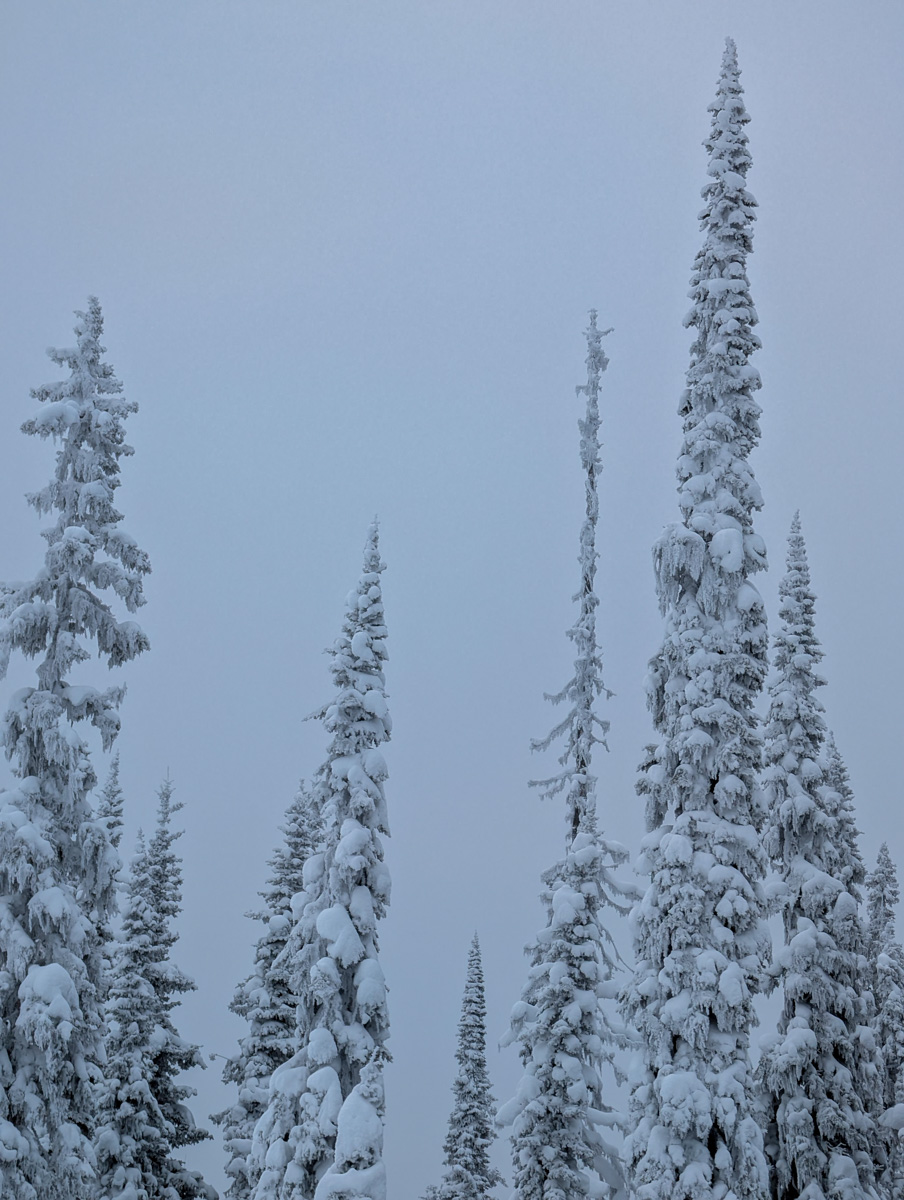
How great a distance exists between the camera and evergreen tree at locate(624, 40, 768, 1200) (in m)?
17.8

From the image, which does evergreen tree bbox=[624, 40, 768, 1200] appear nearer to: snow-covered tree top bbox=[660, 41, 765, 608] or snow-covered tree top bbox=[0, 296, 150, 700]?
snow-covered tree top bbox=[660, 41, 765, 608]

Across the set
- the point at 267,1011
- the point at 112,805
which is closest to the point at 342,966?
the point at 267,1011

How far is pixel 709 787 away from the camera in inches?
776

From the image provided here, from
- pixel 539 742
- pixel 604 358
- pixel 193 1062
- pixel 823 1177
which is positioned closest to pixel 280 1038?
pixel 193 1062

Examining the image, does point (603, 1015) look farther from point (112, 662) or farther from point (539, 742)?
point (112, 662)

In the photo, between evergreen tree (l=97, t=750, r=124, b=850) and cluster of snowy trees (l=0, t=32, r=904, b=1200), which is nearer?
cluster of snowy trees (l=0, t=32, r=904, b=1200)

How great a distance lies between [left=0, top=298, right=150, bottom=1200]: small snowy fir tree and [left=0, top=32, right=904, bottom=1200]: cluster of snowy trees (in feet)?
0.16

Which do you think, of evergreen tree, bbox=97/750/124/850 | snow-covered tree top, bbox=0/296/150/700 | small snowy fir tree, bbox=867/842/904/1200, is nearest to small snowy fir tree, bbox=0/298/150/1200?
snow-covered tree top, bbox=0/296/150/700

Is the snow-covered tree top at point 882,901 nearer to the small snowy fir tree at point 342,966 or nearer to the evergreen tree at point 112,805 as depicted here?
the small snowy fir tree at point 342,966

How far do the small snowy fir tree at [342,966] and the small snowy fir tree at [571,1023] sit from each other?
14.3 ft

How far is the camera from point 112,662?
20.2m

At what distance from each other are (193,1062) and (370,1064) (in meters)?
→ 15.9

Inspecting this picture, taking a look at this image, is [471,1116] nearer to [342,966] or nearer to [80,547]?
[342,966]

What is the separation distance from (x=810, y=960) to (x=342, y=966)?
989 cm
